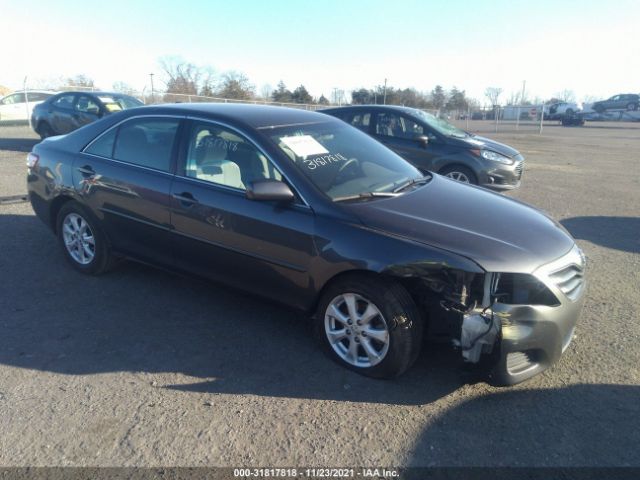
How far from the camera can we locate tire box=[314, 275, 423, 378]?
310 centimetres

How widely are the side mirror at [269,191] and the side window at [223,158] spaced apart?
259mm

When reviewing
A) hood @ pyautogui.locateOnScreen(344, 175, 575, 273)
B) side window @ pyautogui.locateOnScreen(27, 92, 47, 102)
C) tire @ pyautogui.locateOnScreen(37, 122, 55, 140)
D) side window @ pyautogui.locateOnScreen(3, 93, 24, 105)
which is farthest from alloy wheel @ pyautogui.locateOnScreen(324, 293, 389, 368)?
side window @ pyautogui.locateOnScreen(3, 93, 24, 105)

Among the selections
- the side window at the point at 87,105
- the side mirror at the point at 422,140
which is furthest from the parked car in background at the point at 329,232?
the side window at the point at 87,105

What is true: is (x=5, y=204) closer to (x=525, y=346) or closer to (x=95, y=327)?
(x=95, y=327)

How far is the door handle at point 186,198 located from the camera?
3889 mm

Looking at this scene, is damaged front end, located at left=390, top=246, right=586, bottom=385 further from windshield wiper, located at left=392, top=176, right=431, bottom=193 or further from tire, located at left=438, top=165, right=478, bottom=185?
tire, located at left=438, top=165, right=478, bottom=185

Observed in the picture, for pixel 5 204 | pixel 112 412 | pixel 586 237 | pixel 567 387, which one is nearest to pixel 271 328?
pixel 112 412

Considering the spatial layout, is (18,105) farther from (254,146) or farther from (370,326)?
(370,326)

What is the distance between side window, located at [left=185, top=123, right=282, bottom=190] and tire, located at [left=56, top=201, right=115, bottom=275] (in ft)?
4.26

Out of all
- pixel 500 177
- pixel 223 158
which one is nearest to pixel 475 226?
pixel 223 158

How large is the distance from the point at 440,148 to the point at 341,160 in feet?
17.3

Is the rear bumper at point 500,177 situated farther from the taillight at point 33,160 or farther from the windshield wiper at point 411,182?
the taillight at point 33,160

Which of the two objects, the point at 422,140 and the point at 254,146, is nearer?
the point at 254,146

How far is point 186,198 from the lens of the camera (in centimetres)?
392
